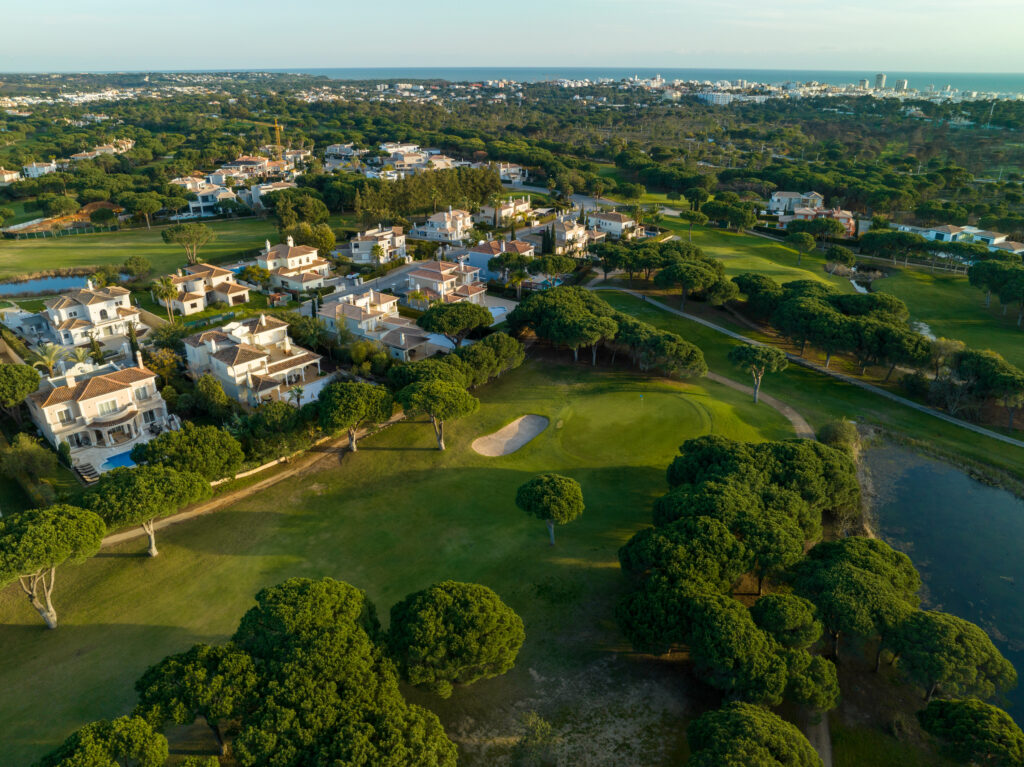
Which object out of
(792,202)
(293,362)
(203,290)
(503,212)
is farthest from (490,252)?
(792,202)

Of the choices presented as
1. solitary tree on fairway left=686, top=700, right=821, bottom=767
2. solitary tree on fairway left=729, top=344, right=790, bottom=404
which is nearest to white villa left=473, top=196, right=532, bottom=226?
solitary tree on fairway left=729, top=344, right=790, bottom=404

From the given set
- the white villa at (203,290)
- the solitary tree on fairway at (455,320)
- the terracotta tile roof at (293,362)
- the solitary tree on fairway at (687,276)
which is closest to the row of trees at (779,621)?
the solitary tree on fairway at (455,320)

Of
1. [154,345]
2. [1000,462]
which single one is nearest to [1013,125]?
[1000,462]

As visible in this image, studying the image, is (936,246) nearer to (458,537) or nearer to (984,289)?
(984,289)

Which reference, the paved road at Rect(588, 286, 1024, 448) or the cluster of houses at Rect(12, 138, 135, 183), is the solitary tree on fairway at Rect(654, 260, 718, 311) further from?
the cluster of houses at Rect(12, 138, 135, 183)

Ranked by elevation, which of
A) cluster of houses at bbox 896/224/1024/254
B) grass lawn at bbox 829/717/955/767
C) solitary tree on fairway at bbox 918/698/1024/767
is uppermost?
cluster of houses at bbox 896/224/1024/254

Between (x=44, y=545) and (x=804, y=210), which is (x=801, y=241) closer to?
(x=804, y=210)
